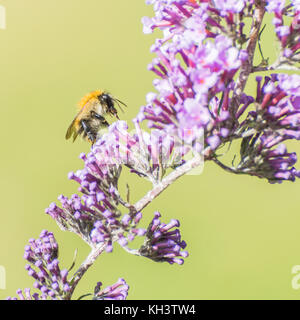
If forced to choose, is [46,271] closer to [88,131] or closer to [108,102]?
[88,131]

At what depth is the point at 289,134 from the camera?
1414 mm

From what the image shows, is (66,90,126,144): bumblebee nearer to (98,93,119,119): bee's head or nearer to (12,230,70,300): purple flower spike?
(98,93,119,119): bee's head

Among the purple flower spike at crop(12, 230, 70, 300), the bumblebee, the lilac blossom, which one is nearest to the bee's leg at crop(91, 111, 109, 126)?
the bumblebee

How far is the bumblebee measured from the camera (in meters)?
2.21

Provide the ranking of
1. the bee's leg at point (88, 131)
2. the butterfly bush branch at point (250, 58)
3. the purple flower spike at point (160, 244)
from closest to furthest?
1. the butterfly bush branch at point (250, 58)
2. the purple flower spike at point (160, 244)
3. the bee's leg at point (88, 131)

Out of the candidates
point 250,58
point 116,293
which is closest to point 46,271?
point 116,293

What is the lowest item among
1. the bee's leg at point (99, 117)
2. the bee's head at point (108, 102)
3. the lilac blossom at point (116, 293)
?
the lilac blossom at point (116, 293)

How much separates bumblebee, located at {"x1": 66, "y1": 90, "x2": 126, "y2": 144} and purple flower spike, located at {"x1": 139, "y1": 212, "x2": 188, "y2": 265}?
0.74 metres

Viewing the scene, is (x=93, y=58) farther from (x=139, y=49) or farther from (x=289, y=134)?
(x=289, y=134)

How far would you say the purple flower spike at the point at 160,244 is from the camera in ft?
5.32

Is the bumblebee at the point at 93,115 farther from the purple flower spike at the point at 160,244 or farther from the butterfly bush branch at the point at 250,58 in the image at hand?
the butterfly bush branch at the point at 250,58

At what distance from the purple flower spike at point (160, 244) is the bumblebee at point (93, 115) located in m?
0.74

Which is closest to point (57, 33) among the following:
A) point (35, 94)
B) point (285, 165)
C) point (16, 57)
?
point (16, 57)

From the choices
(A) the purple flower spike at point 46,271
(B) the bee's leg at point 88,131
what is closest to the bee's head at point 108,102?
(B) the bee's leg at point 88,131
